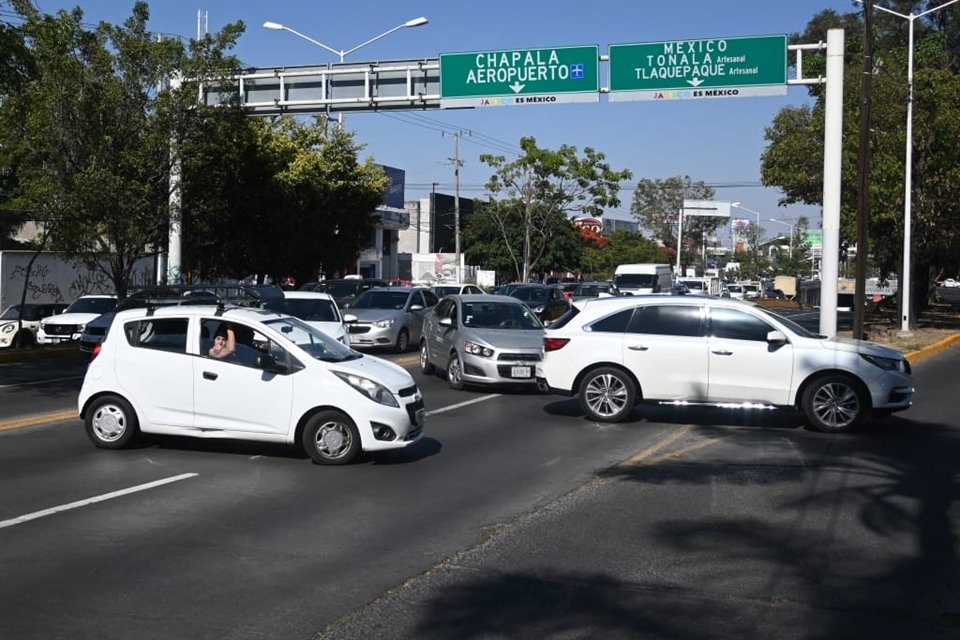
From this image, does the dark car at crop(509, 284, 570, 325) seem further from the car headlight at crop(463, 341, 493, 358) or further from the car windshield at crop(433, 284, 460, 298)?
the car headlight at crop(463, 341, 493, 358)

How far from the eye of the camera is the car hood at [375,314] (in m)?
25.2

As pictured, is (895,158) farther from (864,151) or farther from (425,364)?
(425,364)

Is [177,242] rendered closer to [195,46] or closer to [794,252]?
[195,46]

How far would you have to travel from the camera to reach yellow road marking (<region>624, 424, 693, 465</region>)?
11391 mm

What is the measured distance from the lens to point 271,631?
233 inches

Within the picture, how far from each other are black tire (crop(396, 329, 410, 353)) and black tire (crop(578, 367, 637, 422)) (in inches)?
457

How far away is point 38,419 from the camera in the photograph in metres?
13.8

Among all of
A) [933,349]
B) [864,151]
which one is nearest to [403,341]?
→ [864,151]

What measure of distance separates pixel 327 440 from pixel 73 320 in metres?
18.2

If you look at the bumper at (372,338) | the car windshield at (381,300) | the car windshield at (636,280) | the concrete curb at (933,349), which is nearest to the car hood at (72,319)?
the car windshield at (381,300)

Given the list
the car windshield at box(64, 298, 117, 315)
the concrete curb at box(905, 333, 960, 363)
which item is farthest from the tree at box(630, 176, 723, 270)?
the car windshield at box(64, 298, 117, 315)

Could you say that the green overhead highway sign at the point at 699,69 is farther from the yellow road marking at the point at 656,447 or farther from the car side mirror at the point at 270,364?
the car side mirror at the point at 270,364

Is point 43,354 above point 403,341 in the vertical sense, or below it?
below

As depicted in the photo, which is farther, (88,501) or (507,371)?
(507,371)
